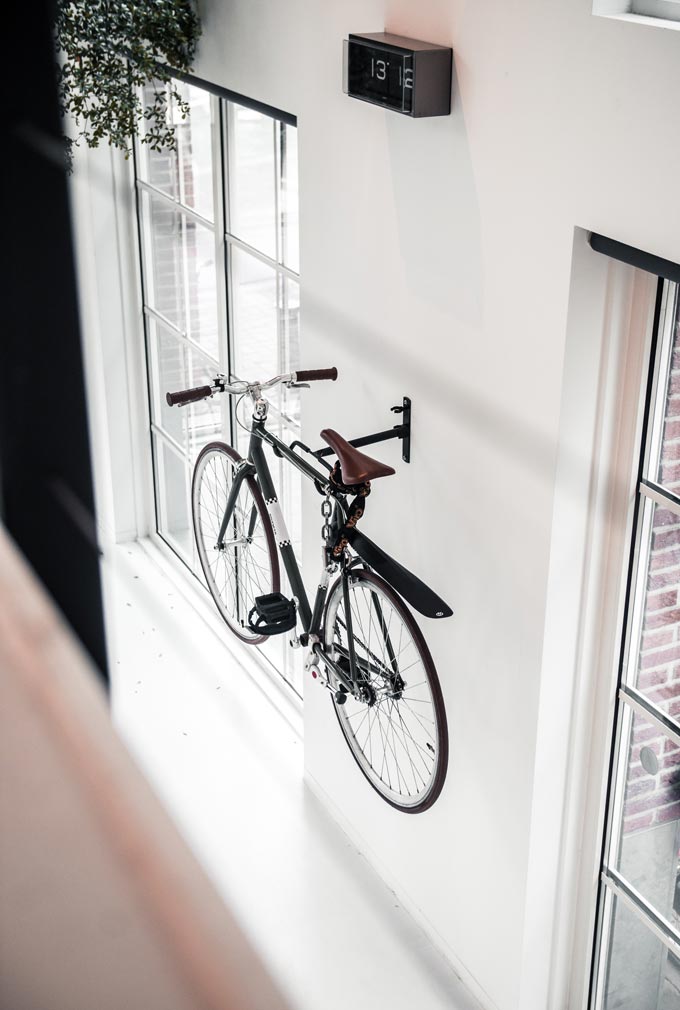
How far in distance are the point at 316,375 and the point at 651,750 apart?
128 centimetres

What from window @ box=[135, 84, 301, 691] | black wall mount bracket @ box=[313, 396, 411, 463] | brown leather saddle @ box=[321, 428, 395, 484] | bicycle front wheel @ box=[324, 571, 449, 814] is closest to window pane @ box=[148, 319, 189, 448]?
window @ box=[135, 84, 301, 691]

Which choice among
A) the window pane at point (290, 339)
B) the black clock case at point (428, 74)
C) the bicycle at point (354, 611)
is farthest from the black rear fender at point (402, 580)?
the window pane at point (290, 339)

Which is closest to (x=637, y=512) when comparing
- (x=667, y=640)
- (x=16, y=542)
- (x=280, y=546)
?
(x=667, y=640)

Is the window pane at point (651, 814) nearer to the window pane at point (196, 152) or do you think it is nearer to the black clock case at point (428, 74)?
the black clock case at point (428, 74)

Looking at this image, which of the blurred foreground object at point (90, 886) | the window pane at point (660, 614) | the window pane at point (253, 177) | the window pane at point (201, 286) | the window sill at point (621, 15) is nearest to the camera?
the blurred foreground object at point (90, 886)

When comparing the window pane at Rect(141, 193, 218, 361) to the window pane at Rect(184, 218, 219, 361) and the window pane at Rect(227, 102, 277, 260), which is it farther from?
the window pane at Rect(227, 102, 277, 260)

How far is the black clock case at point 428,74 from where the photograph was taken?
230 cm

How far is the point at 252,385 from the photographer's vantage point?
3.05 meters

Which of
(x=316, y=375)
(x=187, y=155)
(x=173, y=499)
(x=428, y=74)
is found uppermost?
(x=428, y=74)

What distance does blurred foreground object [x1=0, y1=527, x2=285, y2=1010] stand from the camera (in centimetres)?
23

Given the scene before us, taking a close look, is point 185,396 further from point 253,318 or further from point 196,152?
point 196,152

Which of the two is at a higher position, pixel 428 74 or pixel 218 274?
pixel 428 74


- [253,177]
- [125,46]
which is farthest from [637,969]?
[125,46]

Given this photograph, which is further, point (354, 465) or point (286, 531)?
point (286, 531)
